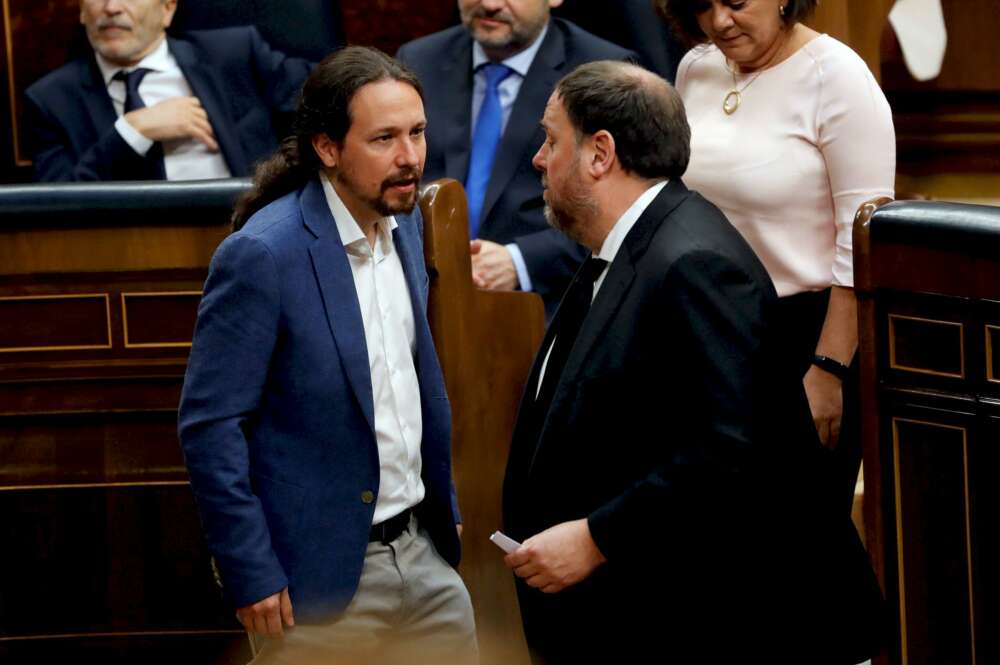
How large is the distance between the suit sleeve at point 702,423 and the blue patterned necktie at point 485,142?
4.23 ft

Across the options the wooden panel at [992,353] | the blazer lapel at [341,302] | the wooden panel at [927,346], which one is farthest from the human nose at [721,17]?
the blazer lapel at [341,302]

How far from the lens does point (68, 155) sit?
3422 mm

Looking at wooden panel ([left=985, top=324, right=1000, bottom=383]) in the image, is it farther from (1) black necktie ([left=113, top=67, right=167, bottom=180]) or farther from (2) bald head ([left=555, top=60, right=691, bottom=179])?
(1) black necktie ([left=113, top=67, right=167, bottom=180])

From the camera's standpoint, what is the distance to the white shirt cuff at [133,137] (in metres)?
3.29

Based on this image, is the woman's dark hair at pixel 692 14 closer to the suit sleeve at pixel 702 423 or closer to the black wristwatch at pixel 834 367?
the black wristwatch at pixel 834 367

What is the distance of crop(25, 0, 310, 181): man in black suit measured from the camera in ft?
10.8

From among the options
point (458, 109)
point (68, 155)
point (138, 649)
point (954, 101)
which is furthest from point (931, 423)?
point (68, 155)

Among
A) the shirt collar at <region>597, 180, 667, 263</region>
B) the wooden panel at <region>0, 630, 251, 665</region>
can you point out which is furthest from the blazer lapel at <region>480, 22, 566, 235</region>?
the shirt collar at <region>597, 180, 667, 263</region>

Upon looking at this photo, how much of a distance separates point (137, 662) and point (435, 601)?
99cm

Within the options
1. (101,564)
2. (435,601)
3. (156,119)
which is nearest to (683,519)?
(435,601)

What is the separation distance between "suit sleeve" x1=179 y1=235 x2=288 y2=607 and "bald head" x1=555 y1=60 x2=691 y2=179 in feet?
1.45

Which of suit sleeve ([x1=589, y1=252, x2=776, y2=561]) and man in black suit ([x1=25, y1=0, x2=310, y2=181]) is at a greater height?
man in black suit ([x1=25, y1=0, x2=310, y2=181])

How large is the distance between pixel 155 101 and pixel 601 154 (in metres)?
1.83

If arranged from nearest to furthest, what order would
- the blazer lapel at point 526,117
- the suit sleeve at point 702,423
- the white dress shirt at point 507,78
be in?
the suit sleeve at point 702,423 → the blazer lapel at point 526,117 → the white dress shirt at point 507,78
